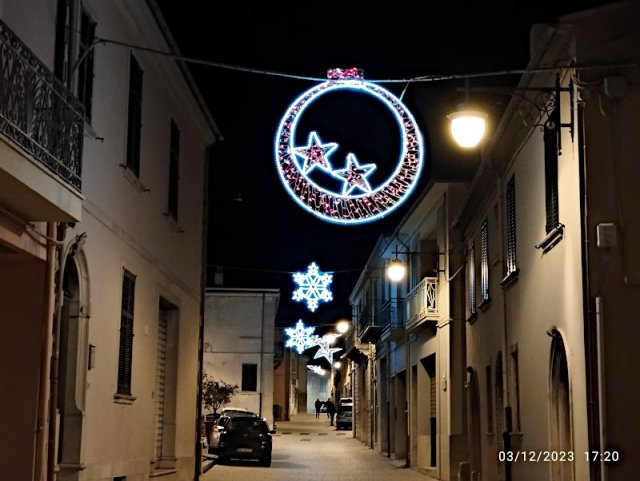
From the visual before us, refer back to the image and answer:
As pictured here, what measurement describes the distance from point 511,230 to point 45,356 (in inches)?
331

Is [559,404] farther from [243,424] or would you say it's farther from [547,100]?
[243,424]

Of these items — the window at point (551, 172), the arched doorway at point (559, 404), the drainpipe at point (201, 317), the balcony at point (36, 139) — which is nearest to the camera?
the balcony at point (36, 139)

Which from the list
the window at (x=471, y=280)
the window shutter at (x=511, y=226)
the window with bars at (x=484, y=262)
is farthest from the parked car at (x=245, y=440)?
the window shutter at (x=511, y=226)

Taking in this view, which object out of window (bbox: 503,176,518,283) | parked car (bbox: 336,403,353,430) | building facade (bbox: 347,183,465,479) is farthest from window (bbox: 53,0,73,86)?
parked car (bbox: 336,403,353,430)

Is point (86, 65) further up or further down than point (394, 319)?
further up

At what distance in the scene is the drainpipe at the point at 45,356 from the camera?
1041 cm

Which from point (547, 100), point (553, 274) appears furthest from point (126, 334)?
point (547, 100)

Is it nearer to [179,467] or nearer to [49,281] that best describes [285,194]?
[49,281]

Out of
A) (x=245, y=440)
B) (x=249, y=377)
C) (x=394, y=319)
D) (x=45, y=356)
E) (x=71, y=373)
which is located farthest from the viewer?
(x=249, y=377)

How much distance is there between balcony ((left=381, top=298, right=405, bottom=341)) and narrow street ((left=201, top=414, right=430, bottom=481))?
13.7ft

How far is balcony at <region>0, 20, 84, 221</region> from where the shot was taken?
340 inches

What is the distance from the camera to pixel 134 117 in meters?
15.0

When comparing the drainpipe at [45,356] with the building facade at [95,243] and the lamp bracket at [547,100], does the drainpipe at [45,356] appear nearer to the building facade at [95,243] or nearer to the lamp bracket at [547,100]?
the building facade at [95,243]

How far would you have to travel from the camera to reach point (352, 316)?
56031 millimetres
